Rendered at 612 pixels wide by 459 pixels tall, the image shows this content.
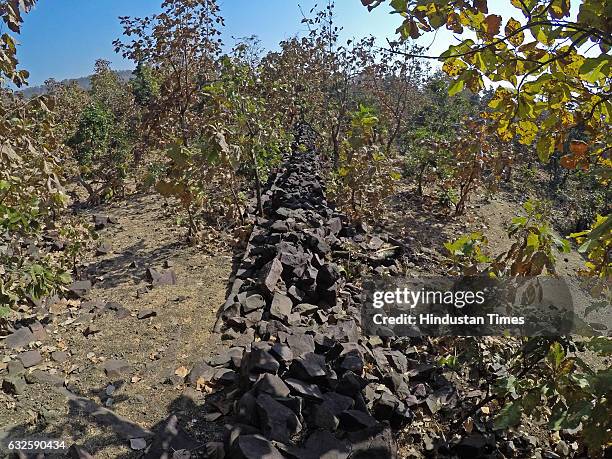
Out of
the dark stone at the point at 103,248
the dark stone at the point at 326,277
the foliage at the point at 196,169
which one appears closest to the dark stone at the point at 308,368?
the dark stone at the point at 326,277

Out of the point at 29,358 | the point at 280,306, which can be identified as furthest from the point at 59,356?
the point at 280,306

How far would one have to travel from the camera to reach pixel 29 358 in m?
3.54

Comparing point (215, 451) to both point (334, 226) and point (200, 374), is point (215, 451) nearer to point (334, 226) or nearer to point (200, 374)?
point (200, 374)

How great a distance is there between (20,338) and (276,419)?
258 centimetres

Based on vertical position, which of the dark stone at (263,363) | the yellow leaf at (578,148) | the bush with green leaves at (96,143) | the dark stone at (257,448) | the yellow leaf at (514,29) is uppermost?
the bush with green leaves at (96,143)

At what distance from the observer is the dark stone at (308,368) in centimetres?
316

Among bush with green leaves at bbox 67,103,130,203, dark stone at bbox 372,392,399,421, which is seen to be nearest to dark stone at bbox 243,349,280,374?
dark stone at bbox 372,392,399,421

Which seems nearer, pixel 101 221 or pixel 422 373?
pixel 422 373

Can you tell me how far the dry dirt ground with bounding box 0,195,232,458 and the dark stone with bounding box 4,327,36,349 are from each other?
0.09 metres

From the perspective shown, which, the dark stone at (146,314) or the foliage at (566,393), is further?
the dark stone at (146,314)

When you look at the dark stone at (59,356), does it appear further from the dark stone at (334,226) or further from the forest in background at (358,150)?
the dark stone at (334,226)

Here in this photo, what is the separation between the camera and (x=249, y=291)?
15.8 ft

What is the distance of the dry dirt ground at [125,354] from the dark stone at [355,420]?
2.90 ft

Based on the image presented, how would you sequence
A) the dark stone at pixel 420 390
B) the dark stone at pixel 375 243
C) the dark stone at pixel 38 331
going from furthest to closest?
the dark stone at pixel 375 243 < the dark stone at pixel 38 331 < the dark stone at pixel 420 390
